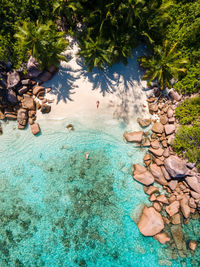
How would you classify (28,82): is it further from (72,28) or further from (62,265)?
(62,265)

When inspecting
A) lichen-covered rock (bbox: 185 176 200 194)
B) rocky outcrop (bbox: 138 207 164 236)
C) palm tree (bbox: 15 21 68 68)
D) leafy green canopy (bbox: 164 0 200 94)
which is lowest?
rocky outcrop (bbox: 138 207 164 236)

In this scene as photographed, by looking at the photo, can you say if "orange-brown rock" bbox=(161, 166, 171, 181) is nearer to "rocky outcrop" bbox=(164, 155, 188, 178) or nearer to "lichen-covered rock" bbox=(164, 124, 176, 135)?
"rocky outcrop" bbox=(164, 155, 188, 178)

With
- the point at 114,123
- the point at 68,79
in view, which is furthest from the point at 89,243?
the point at 68,79

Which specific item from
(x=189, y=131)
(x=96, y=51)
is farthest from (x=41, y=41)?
(x=189, y=131)

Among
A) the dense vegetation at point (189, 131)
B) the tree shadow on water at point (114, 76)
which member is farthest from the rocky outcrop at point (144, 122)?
the tree shadow on water at point (114, 76)

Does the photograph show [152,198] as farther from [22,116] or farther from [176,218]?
[22,116]

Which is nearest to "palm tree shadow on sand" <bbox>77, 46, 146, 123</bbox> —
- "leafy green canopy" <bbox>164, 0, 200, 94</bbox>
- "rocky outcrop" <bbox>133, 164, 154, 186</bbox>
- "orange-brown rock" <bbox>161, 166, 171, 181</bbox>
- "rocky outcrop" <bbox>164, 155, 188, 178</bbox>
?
"leafy green canopy" <bbox>164, 0, 200, 94</bbox>

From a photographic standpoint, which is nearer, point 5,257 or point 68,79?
point 5,257
